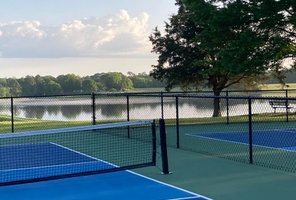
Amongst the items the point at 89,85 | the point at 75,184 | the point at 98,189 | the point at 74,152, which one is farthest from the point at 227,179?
the point at 89,85

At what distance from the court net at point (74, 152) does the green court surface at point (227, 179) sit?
755mm

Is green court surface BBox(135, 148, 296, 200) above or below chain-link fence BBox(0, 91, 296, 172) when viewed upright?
below

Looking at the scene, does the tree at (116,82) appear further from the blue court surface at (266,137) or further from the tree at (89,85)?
the blue court surface at (266,137)

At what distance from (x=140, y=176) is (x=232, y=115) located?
588 inches

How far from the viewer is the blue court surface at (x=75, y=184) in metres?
8.35

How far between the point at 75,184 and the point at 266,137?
9.11 metres

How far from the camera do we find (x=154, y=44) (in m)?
32.6

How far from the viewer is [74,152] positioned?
13.7m

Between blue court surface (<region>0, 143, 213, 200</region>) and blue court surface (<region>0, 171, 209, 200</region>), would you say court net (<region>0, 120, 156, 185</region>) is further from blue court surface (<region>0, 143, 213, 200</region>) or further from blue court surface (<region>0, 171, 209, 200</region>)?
blue court surface (<region>0, 171, 209, 200</region>)

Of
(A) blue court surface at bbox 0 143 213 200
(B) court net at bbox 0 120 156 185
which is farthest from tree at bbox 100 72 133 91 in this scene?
(A) blue court surface at bbox 0 143 213 200

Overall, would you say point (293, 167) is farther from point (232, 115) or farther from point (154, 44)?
point (154, 44)

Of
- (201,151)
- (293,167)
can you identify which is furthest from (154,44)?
(293,167)

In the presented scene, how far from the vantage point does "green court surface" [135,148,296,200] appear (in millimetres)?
8305

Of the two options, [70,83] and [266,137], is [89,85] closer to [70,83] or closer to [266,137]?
[70,83]
